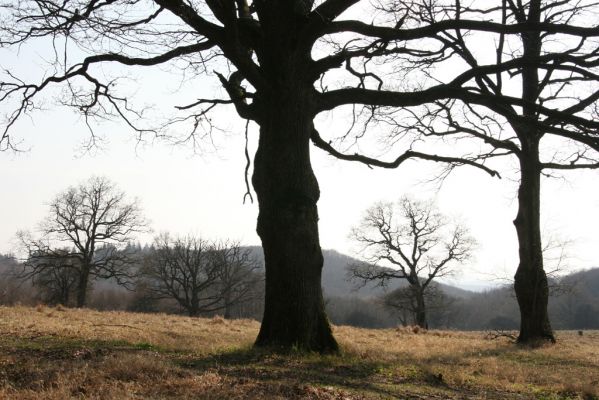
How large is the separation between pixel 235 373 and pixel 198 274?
173 feet

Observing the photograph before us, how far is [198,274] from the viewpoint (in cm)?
5672

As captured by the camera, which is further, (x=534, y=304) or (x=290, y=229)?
(x=534, y=304)

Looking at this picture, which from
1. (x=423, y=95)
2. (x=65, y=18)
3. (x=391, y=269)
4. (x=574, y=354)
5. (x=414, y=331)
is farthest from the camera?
(x=391, y=269)

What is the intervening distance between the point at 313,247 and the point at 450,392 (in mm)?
2849

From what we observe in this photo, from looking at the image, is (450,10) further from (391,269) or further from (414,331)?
(391,269)

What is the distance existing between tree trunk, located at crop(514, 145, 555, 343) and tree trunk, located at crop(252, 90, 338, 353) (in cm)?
915

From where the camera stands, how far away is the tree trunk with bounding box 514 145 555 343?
1442cm

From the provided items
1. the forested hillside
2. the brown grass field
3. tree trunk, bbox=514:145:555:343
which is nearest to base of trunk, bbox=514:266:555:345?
tree trunk, bbox=514:145:555:343

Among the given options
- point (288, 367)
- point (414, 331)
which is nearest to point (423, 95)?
point (288, 367)

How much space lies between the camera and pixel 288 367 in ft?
19.9

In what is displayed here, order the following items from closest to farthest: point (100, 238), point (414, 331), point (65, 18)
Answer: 1. point (65, 18)
2. point (414, 331)
3. point (100, 238)

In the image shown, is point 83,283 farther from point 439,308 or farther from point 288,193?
point 288,193

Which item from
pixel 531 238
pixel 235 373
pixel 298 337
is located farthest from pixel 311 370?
pixel 531 238

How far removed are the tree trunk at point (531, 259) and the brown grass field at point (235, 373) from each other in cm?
426
